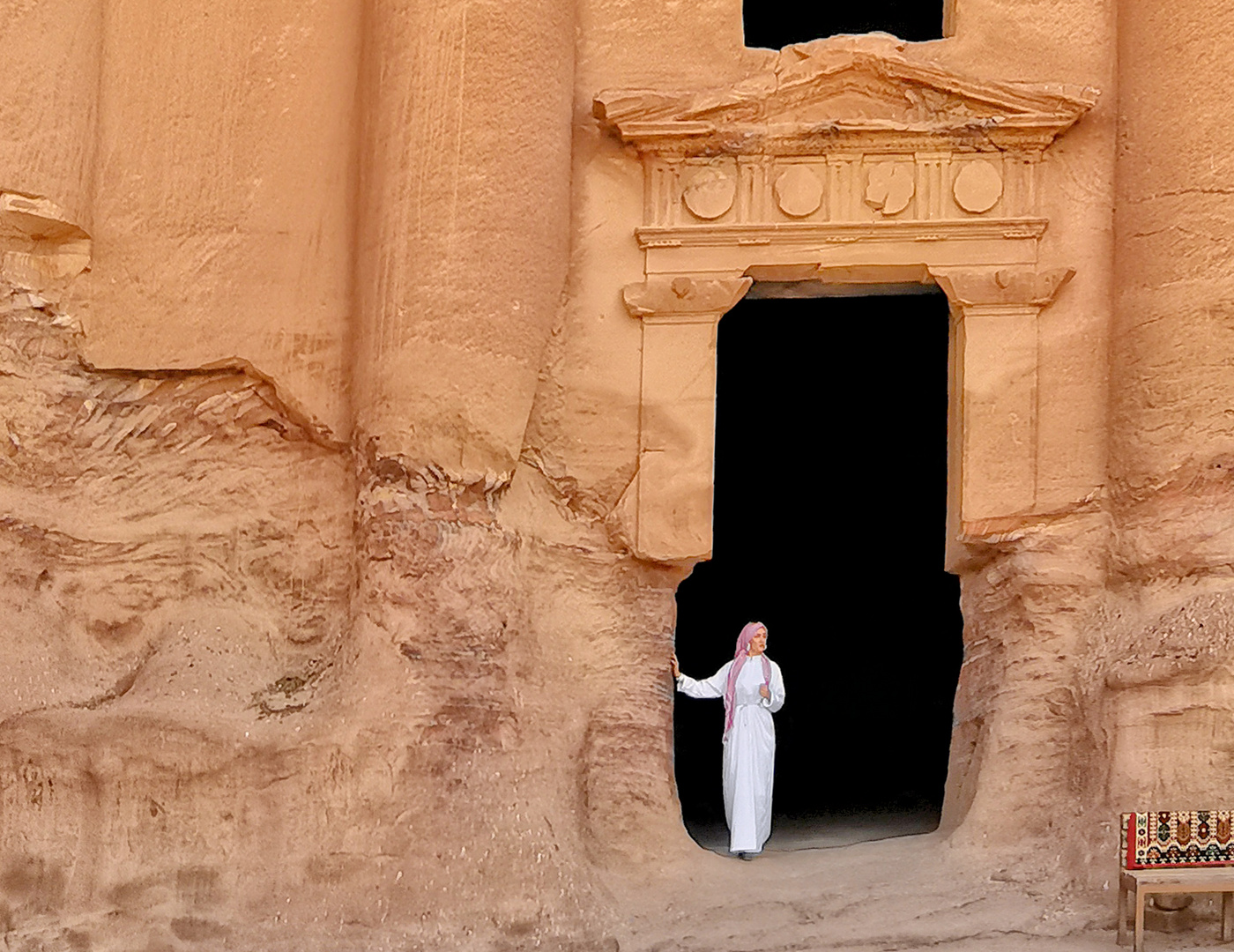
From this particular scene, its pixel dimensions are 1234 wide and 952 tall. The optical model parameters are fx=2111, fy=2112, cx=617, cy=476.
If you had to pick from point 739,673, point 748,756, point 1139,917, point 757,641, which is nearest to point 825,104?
point 757,641

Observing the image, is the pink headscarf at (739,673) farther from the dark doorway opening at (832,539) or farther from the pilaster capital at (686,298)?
the dark doorway opening at (832,539)

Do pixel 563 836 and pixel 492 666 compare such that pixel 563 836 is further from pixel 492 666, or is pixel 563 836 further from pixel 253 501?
pixel 253 501

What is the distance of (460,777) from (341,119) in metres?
3.31

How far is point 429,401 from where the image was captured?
992cm

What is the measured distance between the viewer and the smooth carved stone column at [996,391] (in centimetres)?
1020

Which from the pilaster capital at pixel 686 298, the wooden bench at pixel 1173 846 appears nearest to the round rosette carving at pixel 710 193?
the pilaster capital at pixel 686 298

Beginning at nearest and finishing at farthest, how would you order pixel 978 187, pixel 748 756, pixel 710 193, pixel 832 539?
pixel 978 187
pixel 710 193
pixel 748 756
pixel 832 539

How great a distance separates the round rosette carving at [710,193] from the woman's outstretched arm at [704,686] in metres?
2.25

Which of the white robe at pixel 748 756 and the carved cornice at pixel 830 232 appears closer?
the carved cornice at pixel 830 232

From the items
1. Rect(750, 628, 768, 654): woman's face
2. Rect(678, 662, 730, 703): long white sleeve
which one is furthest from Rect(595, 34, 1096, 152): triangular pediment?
Rect(678, 662, 730, 703): long white sleeve

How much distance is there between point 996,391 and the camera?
33.7 ft

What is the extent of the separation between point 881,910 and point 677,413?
2588 millimetres

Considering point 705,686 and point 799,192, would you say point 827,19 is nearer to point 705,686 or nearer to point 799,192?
point 799,192

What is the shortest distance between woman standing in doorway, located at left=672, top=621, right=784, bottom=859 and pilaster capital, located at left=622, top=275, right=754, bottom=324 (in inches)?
62.8
